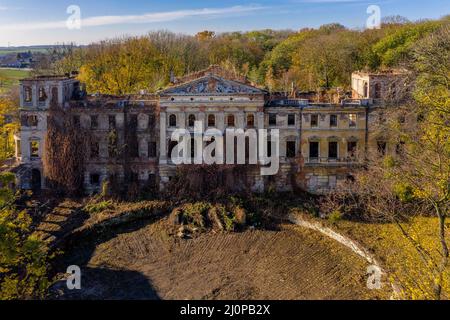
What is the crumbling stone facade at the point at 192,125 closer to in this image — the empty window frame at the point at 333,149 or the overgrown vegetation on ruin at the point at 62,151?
the empty window frame at the point at 333,149

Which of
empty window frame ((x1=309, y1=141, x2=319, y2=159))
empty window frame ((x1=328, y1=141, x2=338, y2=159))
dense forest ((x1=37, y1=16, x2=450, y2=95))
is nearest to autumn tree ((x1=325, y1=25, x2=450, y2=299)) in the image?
empty window frame ((x1=328, y1=141, x2=338, y2=159))

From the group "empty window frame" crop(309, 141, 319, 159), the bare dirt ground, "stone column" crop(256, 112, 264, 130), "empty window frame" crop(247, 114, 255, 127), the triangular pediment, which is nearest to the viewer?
the bare dirt ground

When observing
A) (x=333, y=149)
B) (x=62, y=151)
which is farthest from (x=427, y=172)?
(x=62, y=151)

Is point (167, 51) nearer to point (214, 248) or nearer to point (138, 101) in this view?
point (138, 101)

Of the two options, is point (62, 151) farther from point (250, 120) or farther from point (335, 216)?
point (335, 216)

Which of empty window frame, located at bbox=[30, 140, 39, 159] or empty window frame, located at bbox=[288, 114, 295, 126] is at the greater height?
empty window frame, located at bbox=[288, 114, 295, 126]

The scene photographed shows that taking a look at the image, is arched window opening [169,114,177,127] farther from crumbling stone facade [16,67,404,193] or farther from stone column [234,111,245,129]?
stone column [234,111,245,129]
